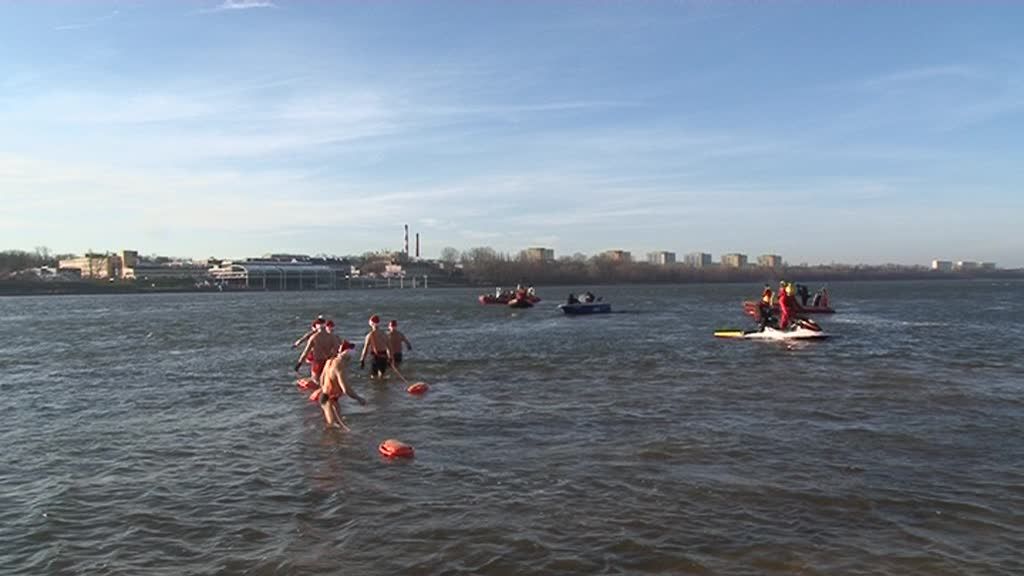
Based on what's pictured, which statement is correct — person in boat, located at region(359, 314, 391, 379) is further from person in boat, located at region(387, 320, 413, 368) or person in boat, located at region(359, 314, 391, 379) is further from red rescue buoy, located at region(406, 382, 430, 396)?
red rescue buoy, located at region(406, 382, 430, 396)

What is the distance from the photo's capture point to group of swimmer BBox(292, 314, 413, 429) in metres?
14.9

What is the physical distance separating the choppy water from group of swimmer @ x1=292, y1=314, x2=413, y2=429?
718mm

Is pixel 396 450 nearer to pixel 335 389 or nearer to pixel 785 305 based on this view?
pixel 335 389

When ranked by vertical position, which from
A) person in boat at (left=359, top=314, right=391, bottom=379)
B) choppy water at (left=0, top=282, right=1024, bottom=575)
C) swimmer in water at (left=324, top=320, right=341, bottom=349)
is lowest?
choppy water at (left=0, top=282, right=1024, bottom=575)

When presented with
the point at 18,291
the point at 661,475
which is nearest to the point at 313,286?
the point at 18,291

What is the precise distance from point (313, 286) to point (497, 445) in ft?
624

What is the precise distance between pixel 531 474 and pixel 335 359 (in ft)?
16.9

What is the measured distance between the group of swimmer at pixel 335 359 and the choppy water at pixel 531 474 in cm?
72

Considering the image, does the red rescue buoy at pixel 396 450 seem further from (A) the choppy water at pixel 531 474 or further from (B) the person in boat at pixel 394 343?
(B) the person in boat at pixel 394 343

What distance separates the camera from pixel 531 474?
11633mm

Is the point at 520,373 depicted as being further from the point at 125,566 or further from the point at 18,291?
the point at 18,291

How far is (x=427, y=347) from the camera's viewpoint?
115 feet

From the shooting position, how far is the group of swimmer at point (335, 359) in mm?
14898

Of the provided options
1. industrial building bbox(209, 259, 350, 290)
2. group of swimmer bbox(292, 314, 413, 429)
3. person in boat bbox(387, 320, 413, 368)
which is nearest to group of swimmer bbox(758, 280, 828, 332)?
person in boat bbox(387, 320, 413, 368)
